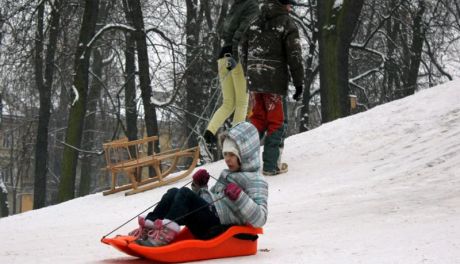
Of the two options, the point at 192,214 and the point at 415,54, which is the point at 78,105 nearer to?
the point at 415,54

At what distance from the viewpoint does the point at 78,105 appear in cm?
1515

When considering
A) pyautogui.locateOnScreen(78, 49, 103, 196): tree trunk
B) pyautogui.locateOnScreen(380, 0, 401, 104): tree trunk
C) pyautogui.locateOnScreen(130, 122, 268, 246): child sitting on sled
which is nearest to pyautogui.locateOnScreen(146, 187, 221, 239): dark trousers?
pyautogui.locateOnScreen(130, 122, 268, 246): child sitting on sled

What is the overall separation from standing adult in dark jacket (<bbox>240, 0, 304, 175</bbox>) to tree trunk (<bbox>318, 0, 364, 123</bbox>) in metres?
4.37

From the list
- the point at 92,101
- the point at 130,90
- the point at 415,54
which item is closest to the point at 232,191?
the point at 415,54

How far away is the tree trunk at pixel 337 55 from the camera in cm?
1295

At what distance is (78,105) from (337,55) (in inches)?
212

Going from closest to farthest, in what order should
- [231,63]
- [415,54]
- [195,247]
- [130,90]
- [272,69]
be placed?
[195,247], [272,69], [231,63], [415,54], [130,90]

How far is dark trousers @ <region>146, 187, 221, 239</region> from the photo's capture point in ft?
16.3

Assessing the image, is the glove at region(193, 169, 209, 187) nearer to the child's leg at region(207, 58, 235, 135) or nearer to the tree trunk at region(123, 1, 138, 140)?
the child's leg at region(207, 58, 235, 135)

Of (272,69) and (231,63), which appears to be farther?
(231,63)

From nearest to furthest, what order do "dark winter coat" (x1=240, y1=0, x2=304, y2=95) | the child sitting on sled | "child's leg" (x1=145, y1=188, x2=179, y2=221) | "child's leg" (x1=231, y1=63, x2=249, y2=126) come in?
the child sitting on sled
"child's leg" (x1=145, y1=188, x2=179, y2=221)
"dark winter coat" (x1=240, y1=0, x2=304, y2=95)
"child's leg" (x1=231, y1=63, x2=249, y2=126)

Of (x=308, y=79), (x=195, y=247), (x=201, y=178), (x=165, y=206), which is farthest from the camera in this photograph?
(x=308, y=79)

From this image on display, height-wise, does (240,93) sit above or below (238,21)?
below

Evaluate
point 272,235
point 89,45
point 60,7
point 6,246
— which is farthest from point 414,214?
point 60,7
